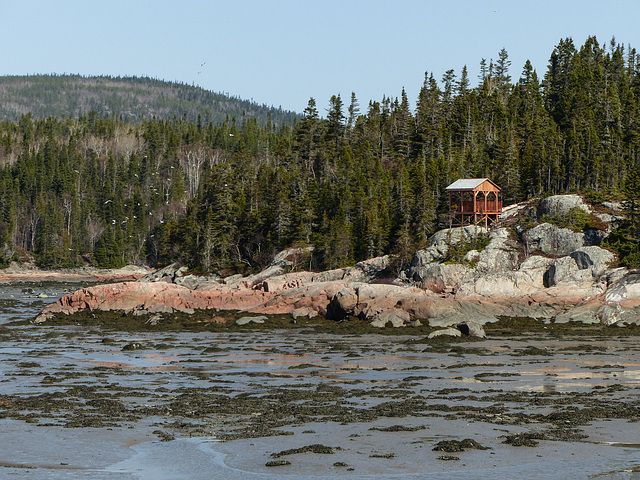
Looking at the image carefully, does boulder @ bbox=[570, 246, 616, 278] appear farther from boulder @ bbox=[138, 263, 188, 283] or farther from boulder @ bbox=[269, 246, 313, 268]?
boulder @ bbox=[138, 263, 188, 283]

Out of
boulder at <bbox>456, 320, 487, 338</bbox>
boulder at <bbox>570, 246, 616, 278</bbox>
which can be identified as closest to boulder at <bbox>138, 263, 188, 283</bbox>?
boulder at <bbox>570, 246, 616, 278</bbox>

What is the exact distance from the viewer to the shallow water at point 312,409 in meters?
17.2

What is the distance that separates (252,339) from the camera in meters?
45.2

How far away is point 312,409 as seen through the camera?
23.7m

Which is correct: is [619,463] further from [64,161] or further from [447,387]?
[64,161]

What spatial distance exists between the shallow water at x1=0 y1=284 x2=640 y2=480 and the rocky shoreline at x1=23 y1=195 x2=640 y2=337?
10980 mm

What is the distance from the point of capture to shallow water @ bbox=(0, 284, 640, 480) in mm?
17250

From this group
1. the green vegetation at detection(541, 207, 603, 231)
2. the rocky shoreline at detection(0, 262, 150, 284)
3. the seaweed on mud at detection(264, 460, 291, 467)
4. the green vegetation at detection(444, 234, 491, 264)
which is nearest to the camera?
the seaweed on mud at detection(264, 460, 291, 467)

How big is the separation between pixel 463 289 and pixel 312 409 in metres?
36.3

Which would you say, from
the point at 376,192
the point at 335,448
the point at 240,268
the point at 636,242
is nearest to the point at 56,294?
the point at 240,268

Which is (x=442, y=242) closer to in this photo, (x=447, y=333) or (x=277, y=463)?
(x=447, y=333)

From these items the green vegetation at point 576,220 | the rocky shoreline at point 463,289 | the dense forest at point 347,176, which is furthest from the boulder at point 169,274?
the green vegetation at point 576,220

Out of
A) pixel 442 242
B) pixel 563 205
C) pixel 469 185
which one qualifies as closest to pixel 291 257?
pixel 442 242

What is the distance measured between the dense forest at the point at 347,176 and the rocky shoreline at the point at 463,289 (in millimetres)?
3476
